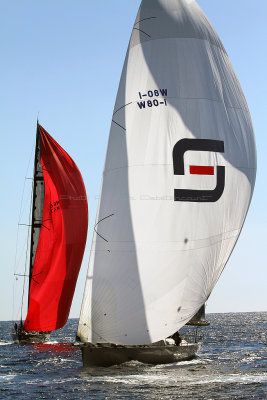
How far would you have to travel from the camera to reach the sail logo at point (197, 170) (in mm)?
24734

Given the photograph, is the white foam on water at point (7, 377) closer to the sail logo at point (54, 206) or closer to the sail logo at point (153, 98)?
the sail logo at point (153, 98)

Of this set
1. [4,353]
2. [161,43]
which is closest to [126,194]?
[161,43]

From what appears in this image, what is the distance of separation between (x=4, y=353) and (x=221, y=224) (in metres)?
20.8

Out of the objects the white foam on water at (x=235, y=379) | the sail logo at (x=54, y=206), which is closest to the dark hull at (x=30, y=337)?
the sail logo at (x=54, y=206)

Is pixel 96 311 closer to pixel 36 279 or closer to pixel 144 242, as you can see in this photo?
pixel 144 242

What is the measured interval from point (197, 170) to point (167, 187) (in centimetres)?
132

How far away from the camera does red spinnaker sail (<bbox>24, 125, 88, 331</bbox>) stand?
37938mm

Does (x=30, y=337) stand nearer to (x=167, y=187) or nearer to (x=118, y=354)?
(x=118, y=354)

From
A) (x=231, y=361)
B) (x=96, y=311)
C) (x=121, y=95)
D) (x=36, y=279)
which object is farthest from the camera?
(x=36, y=279)

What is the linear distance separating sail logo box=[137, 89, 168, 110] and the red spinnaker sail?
46.9 feet

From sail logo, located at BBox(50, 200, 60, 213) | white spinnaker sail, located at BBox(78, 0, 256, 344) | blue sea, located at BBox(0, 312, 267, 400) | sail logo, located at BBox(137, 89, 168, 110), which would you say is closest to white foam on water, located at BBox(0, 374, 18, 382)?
blue sea, located at BBox(0, 312, 267, 400)

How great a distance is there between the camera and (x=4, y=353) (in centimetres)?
4012

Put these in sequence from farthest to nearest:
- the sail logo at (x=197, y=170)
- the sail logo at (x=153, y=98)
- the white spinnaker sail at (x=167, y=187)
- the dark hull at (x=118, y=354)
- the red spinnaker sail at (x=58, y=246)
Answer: the red spinnaker sail at (x=58, y=246) → the sail logo at (x=153, y=98) → the sail logo at (x=197, y=170) → the white spinnaker sail at (x=167, y=187) → the dark hull at (x=118, y=354)

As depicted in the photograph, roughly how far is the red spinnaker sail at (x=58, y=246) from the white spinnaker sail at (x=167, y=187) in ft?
44.2
